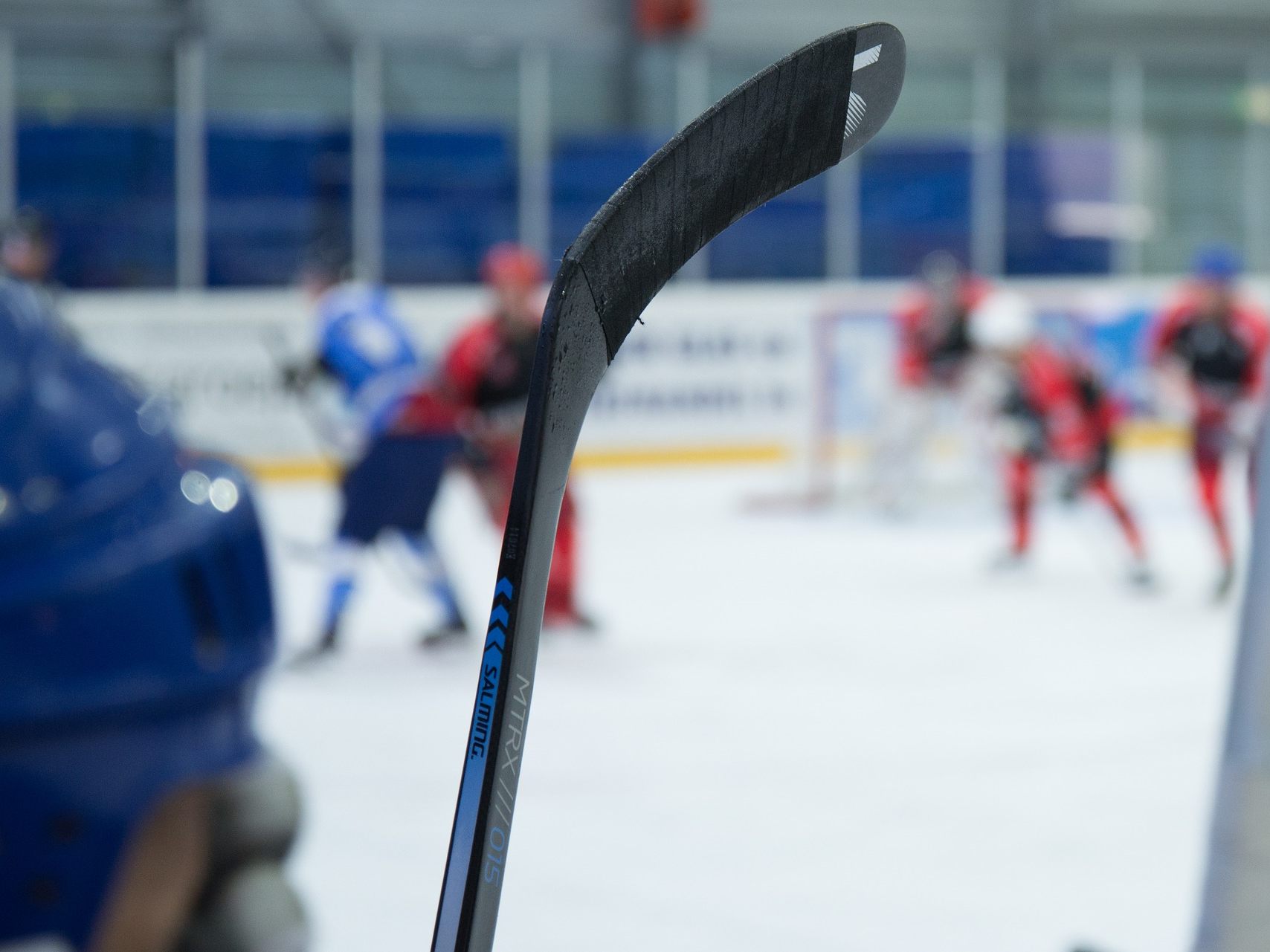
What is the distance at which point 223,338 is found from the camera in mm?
10266

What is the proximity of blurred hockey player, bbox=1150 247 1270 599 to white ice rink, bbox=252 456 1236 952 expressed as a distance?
47cm

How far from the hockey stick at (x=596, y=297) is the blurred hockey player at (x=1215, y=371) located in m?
6.42

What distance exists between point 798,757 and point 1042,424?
139 inches

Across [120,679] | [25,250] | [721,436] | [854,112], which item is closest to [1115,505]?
[721,436]

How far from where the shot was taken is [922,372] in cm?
959

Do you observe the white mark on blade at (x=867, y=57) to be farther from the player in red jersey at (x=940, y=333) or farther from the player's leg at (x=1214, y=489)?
the player in red jersey at (x=940, y=333)

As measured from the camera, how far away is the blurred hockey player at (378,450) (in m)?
5.58

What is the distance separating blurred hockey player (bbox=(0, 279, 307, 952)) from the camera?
3.63ft

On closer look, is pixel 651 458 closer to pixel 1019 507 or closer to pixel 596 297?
pixel 1019 507

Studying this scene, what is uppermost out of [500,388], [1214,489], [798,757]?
[500,388]

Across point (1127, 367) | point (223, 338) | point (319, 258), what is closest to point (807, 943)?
point (319, 258)

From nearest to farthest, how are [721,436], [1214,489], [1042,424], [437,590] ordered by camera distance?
1. [437,590]
2. [1214,489]
3. [1042,424]
4. [721,436]

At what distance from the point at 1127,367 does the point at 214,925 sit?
433 inches

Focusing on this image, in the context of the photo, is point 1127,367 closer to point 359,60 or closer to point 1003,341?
point 1003,341
